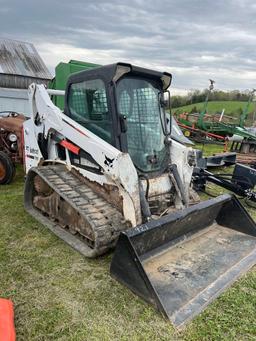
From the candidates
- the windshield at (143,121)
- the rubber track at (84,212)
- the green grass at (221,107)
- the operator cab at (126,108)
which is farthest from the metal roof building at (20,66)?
the windshield at (143,121)

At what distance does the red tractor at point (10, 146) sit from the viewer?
618 cm

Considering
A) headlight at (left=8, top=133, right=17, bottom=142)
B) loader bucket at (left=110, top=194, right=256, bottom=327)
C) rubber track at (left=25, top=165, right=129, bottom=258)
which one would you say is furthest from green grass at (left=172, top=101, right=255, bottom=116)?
rubber track at (left=25, top=165, right=129, bottom=258)

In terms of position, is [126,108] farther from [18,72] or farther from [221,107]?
[221,107]

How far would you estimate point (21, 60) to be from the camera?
75.2ft

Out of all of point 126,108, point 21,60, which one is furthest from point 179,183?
point 21,60

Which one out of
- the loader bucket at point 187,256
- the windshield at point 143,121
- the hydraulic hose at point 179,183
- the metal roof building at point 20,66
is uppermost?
the metal roof building at point 20,66

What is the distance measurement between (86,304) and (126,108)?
2170mm

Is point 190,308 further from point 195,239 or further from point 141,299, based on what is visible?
point 195,239

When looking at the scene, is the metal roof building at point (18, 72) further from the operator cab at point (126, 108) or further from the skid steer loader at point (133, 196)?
the operator cab at point (126, 108)

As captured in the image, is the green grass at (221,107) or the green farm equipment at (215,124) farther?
the green grass at (221,107)

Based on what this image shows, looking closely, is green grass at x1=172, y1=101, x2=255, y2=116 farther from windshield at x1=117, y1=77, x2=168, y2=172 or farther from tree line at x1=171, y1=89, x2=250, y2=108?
windshield at x1=117, y1=77, x2=168, y2=172

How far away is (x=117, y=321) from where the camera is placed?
2.68 m

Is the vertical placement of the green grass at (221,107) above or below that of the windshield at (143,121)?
below

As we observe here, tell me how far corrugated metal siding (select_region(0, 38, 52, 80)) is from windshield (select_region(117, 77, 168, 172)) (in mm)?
19553
